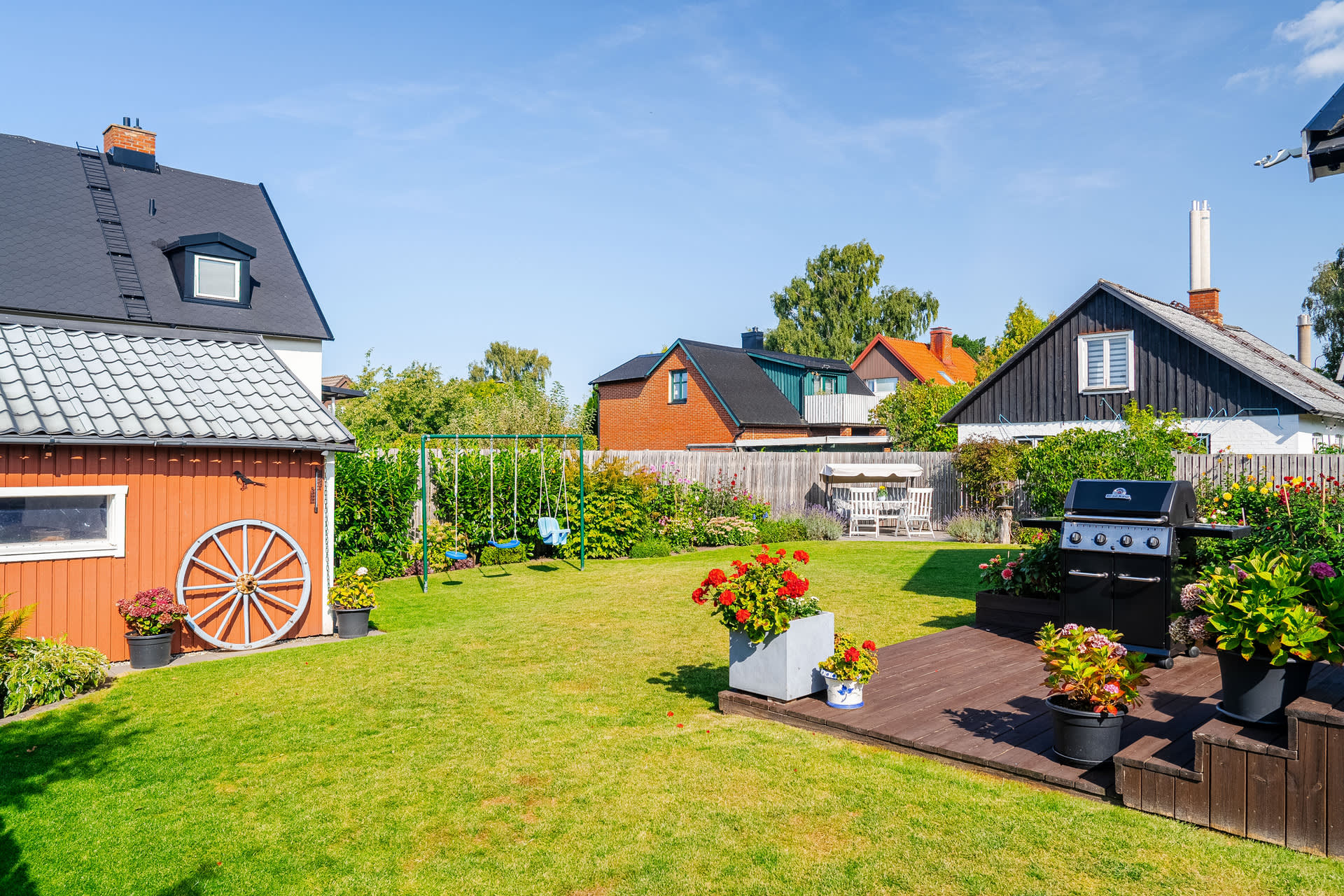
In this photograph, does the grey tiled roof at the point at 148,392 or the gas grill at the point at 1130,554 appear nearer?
the gas grill at the point at 1130,554

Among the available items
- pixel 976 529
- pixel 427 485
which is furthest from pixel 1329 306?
pixel 427 485

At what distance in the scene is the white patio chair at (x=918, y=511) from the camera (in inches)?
762

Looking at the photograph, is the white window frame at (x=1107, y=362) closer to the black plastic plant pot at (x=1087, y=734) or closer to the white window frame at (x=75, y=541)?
the black plastic plant pot at (x=1087, y=734)

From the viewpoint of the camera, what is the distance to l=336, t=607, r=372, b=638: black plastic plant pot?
29.6 feet

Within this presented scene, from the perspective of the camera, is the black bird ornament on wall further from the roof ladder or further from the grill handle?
the roof ladder

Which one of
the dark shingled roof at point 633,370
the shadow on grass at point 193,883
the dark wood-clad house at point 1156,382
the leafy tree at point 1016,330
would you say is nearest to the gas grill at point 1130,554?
the shadow on grass at point 193,883

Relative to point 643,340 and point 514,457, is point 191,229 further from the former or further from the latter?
point 643,340

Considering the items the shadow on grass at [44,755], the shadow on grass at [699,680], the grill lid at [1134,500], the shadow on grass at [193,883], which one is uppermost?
the grill lid at [1134,500]

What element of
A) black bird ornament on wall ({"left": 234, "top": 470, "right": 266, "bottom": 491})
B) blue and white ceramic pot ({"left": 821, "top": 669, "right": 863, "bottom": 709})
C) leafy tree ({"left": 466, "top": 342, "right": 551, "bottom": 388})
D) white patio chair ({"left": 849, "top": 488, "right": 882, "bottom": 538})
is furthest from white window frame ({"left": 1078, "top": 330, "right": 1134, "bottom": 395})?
leafy tree ({"left": 466, "top": 342, "right": 551, "bottom": 388})

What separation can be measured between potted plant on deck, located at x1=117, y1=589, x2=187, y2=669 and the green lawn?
1.10ft

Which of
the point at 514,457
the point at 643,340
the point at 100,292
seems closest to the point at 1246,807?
the point at 514,457

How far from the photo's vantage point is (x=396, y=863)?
382cm

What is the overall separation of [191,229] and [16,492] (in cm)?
1300

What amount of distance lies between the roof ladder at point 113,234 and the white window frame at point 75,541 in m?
9.69
